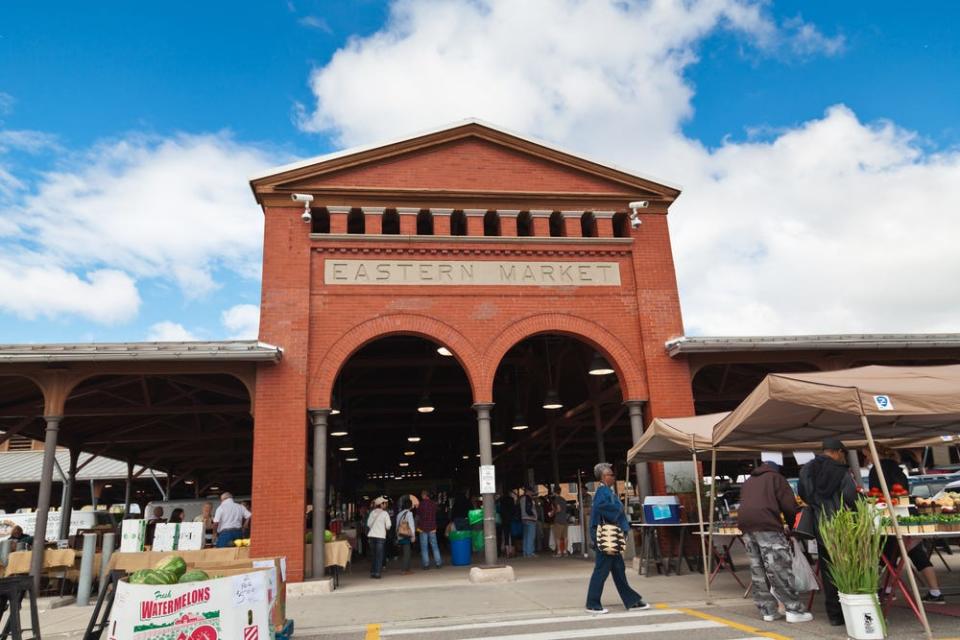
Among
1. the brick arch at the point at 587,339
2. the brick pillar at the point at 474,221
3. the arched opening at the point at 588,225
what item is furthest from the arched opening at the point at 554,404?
the brick pillar at the point at 474,221

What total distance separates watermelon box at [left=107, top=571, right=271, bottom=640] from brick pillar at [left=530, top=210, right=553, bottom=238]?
10242mm

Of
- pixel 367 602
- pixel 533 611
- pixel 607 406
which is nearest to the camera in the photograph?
pixel 533 611

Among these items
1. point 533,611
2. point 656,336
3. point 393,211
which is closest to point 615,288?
point 656,336

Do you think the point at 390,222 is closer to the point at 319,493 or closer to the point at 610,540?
the point at 319,493

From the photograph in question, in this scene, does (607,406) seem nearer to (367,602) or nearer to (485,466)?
(485,466)

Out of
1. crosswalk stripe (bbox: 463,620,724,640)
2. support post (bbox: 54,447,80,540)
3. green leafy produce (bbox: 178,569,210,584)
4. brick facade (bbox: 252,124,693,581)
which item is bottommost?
crosswalk stripe (bbox: 463,620,724,640)

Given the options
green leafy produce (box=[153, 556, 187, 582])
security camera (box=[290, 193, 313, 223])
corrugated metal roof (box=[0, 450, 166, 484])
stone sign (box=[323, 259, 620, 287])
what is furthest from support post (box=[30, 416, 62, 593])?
corrugated metal roof (box=[0, 450, 166, 484])

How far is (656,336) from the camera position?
14.3 metres

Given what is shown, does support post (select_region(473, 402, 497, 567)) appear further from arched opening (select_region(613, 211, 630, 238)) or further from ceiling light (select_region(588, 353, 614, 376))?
arched opening (select_region(613, 211, 630, 238))

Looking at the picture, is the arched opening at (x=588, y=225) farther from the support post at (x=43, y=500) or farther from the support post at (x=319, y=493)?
the support post at (x=43, y=500)

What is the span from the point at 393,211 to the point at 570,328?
15.0ft

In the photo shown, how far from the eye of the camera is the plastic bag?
7.79m

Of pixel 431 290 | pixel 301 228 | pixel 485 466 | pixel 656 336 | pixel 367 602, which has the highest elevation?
pixel 301 228

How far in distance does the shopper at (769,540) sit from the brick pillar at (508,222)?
805 cm
